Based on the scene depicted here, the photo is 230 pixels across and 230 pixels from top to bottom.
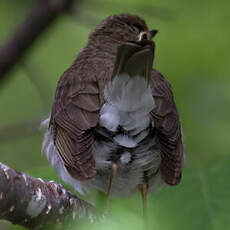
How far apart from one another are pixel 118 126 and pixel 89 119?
0.27 m

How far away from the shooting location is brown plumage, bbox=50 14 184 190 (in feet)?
13.1

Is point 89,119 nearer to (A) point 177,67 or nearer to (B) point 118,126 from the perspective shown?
(B) point 118,126

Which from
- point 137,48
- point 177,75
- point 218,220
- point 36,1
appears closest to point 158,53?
point 177,75

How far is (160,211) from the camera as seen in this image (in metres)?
2.77

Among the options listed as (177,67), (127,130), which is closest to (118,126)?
(127,130)

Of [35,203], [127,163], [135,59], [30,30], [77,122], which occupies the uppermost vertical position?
[135,59]

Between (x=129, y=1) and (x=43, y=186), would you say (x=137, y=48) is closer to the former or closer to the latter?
(x=43, y=186)

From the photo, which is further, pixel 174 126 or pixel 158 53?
pixel 158 53

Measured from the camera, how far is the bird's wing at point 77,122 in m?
3.97

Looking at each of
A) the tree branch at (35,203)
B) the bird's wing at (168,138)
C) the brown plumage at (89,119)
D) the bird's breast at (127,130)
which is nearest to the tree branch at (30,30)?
the brown plumage at (89,119)

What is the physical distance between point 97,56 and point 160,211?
2839 mm

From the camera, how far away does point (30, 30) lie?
673 cm

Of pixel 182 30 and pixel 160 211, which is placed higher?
pixel 160 211

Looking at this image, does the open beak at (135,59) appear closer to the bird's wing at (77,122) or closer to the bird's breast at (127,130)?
the bird's breast at (127,130)
